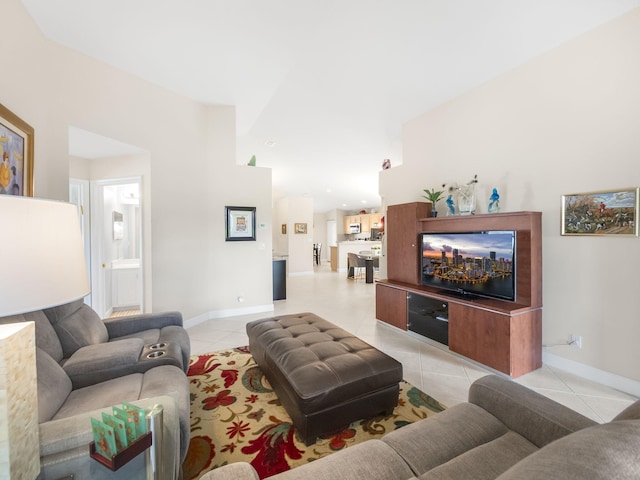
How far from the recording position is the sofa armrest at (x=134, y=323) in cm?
238

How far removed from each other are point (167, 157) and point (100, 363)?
9.07ft

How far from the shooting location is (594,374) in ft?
8.10

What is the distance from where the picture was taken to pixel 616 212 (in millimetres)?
2324

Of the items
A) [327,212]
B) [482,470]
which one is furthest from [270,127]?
[327,212]

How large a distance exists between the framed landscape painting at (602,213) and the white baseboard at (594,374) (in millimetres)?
1197

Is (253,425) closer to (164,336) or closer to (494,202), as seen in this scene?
(164,336)

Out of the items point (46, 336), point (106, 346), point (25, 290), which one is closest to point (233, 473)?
point (25, 290)

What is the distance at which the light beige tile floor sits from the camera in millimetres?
2227

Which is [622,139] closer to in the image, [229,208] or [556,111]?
[556,111]

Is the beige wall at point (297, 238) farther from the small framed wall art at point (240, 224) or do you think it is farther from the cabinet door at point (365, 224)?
the small framed wall art at point (240, 224)

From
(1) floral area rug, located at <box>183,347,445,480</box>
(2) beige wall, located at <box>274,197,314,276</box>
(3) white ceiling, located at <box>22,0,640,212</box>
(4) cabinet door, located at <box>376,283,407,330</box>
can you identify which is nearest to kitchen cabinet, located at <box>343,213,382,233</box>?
(2) beige wall, located at <box>274,197,314,276</box>

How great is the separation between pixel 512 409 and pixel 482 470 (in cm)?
41

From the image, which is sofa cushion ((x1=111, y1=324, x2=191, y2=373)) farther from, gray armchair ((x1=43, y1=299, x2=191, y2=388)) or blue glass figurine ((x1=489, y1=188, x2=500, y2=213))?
blue glass figurine ((x1=489, y1=188, x2=500, y2=213))

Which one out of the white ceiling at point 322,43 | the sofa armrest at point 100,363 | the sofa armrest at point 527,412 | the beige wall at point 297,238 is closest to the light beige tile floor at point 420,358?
the sofa armrest at point 527,412
